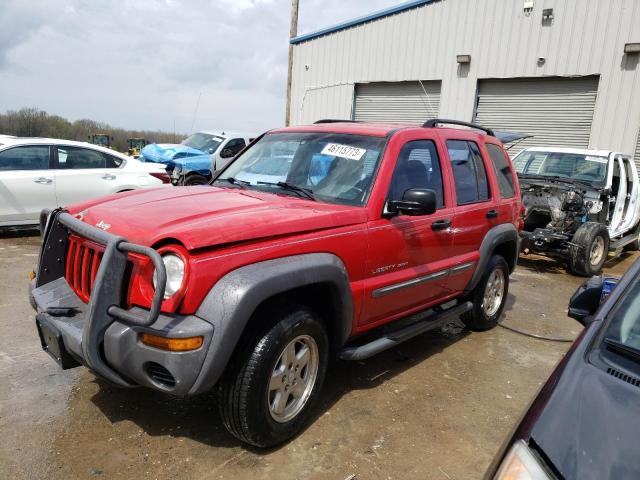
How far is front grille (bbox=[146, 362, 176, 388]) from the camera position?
8.21ft

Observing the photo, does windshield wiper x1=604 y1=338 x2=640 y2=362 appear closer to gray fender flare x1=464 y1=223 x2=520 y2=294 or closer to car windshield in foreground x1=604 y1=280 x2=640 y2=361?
car windshield in foreground x1=604 y1=280 x2=640 y2=361

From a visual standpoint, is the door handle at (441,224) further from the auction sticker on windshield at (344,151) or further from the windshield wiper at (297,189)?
the windshield wiper at (297,189)

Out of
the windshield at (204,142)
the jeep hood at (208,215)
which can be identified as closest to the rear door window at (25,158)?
the jeep hood at (208,215)

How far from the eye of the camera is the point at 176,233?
2.53 metres

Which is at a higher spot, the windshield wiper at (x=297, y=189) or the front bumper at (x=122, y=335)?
the windshield wiper at (x=297, y=189)

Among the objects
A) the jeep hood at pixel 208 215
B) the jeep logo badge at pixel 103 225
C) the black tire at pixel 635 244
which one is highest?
the jeep hood at pixel 208 215

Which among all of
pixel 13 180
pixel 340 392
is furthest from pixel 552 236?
pixel 13 180

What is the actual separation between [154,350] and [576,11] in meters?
12.4

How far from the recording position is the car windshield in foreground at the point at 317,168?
3.51 meters

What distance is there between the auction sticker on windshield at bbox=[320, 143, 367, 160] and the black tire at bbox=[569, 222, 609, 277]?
18.0ft

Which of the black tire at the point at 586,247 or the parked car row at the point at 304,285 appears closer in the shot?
the parked car row at the point at 304,285

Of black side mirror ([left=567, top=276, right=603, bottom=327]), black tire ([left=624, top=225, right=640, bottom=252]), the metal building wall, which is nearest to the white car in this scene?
black side mirror ([left=567, top=276, right=603, bottom=327])

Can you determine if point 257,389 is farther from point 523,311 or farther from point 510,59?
point 510,59

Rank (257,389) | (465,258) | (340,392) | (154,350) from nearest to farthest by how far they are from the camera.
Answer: (154,350)
(257,389)
(340,392)
(465,258)
